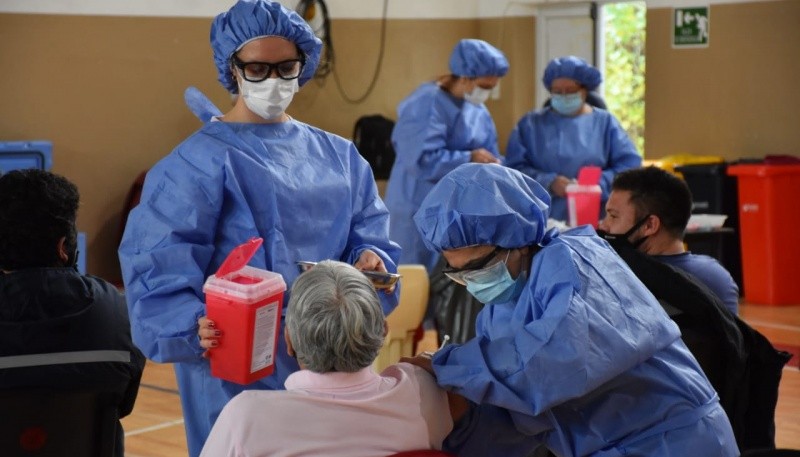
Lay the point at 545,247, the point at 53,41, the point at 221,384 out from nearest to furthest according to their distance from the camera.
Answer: the point at 545,247, the point at 221,384, the point at 53,41

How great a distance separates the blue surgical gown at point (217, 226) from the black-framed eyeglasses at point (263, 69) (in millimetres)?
112

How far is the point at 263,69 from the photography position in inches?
108

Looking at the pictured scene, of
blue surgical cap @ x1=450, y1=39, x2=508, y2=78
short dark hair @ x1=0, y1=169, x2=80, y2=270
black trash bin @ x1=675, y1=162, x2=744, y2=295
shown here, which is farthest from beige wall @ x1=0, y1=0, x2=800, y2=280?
short dark hair @ x1=0, y1=169, x2=80, y2=270

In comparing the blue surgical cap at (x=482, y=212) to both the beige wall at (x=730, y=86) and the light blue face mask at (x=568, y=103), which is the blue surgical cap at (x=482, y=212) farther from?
the beige wall at (x=730, y=86)

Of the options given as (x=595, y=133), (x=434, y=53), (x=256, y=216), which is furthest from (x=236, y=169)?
(x=434, y=53)

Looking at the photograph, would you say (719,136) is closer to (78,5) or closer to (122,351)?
(78,5)

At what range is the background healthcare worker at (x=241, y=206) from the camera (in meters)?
2.52

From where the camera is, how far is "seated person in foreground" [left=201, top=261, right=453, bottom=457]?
6.45ft

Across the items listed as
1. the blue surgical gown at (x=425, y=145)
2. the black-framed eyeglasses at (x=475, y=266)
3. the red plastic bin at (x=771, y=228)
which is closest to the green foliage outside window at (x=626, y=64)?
the red plastic bin at (x=771, y=228)

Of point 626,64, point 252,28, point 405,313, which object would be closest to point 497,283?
point 252,28

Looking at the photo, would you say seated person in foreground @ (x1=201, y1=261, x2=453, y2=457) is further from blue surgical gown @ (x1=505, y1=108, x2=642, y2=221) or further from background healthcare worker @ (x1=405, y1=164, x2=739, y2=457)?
blue surgical gown @ (x1=505, y1=108, x2=642, y2=221)

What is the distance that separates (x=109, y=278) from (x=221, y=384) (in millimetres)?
5087

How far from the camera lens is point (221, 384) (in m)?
2.55

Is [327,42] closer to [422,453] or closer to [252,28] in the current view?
[252,28]
